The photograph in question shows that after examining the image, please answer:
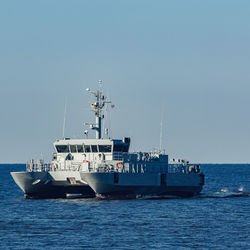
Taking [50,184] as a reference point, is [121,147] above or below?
above

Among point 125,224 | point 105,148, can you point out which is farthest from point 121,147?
point 125,224

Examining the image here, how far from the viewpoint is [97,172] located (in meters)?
71.4

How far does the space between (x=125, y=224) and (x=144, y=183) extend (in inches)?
800

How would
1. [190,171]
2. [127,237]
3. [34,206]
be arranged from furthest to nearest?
[190,171] → [34,206] → [127,237]

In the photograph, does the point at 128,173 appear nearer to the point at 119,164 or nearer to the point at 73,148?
the point at 119,164

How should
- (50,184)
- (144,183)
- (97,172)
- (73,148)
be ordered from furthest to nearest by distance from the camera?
(73,148) → (144,183) → (50,184) → (97,172)

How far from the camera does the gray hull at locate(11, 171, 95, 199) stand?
74375 millimetres

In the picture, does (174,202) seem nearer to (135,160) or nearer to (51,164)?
(135,160)

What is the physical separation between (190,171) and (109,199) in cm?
1316

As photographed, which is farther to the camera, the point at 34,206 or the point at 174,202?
the point at 174,202

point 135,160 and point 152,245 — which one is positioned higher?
point 135,160

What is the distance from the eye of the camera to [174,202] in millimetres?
75375

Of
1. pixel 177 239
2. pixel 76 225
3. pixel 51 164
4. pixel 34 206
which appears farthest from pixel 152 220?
pixel 51 164

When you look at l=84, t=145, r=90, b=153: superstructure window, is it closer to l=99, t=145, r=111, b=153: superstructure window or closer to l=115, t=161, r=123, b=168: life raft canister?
l=99, t=145, r=111, b=153: superstructure window
